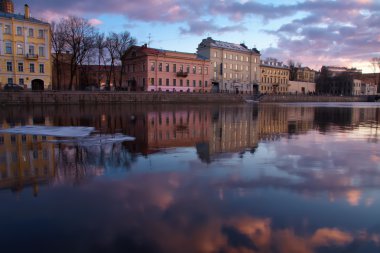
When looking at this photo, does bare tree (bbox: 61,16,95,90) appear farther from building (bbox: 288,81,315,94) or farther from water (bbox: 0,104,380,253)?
building (bbox: 288,81,315,94)

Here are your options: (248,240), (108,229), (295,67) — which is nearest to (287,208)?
(248,240)

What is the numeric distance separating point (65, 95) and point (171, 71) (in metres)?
29.7

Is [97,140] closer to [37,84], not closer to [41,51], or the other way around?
[41,51]

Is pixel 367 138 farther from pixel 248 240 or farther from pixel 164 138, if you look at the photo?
pixel 248 240

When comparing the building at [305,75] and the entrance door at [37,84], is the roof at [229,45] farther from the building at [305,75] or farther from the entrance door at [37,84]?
A: the entrance door at [37,84]

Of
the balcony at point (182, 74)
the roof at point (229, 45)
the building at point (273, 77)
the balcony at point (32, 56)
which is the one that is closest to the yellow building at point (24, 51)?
the balcony at point (32, 56)

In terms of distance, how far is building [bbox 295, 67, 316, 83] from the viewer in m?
136

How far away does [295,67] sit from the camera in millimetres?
134750

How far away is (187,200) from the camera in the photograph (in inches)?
249

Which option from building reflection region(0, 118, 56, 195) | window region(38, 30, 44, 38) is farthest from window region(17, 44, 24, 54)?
building reflection region(0, 118, 56, 195)

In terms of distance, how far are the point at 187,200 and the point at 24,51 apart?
57882 mm

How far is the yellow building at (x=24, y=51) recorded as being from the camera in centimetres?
5222

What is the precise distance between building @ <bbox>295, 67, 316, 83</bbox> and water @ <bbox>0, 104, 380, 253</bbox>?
133 m

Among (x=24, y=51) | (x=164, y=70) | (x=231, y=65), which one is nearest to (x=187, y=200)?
(x=24, y=51)
